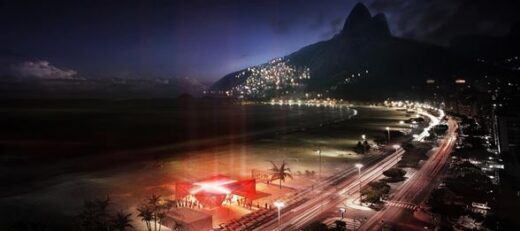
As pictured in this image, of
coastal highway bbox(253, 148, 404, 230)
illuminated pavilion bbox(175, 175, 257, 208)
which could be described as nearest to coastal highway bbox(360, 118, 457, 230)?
coastal highway bbox(253, 148, 404, 230)

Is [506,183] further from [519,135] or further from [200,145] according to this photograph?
[200,145]

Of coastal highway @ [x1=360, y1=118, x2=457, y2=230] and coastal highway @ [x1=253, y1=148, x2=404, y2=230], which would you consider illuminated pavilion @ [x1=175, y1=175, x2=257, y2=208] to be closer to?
coastal highway @ [x1=253, y1=148, x2=404, y2=230]

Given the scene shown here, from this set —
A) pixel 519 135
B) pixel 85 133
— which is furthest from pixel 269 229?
pixel 85 133

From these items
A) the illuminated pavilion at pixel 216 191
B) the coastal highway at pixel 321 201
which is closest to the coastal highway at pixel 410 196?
the coastal highway at pixel 321 201

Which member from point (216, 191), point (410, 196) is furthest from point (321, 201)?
point (216, 191)

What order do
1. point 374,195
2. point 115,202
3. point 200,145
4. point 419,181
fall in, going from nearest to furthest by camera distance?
point 374,195 → point 115,202 → point 419,181 → point 200,145

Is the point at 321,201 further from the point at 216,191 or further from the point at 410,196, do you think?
the point at 216,191

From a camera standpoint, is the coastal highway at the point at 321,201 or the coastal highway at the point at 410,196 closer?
the coastal highway at the point at 410,196

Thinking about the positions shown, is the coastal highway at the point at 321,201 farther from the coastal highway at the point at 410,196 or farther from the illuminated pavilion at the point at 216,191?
the illuminated pavilion at the point at 216,191
